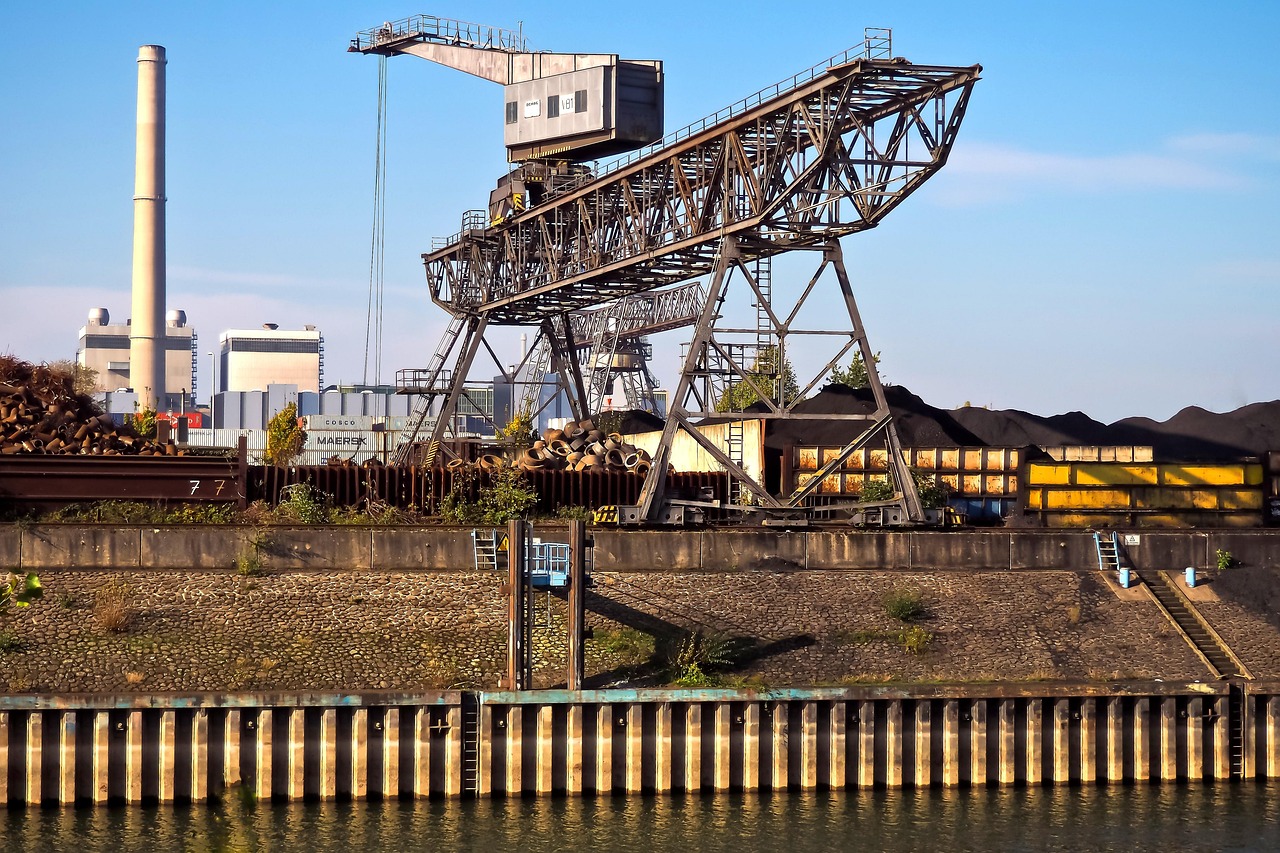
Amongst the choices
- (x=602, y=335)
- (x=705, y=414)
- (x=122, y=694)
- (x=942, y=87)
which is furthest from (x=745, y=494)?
(x=602, y=335)

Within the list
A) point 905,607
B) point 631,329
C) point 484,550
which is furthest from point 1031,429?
point 631,329

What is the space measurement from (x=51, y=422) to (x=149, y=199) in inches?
4029

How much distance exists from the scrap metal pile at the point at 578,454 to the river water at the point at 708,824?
17.0m

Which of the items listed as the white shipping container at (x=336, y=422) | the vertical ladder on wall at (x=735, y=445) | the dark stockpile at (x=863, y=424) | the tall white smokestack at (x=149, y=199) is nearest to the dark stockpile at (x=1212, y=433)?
the dark stockpile at (x=863, y=424)

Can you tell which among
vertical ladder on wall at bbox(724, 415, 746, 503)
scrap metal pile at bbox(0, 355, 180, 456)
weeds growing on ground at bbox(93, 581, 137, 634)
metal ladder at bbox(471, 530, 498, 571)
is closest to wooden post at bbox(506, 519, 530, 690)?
metal ladder at bbox(471, 530, 498, 571)

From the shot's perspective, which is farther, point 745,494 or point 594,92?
point 594,92

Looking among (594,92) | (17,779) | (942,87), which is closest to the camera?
(17,779)

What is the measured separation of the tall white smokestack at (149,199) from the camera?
460 feet

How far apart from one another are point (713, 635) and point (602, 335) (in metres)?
78.0

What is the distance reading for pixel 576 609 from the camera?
29.5 metres

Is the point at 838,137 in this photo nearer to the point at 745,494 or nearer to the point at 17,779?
the point at 745,494

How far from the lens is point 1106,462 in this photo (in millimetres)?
39688

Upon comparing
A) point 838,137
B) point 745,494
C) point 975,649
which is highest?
point 838,137

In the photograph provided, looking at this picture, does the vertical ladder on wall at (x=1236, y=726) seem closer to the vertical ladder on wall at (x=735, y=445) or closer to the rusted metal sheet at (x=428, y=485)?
the rusted metal sheet at (x=428, y=485)
